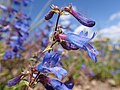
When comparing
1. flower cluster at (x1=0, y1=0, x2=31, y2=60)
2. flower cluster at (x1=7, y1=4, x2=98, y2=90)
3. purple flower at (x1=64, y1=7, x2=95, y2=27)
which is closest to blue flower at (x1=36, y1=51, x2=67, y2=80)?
flower cluster at (x1=7, y1=4, x2=98, y2=90)

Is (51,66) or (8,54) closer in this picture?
(51,66)

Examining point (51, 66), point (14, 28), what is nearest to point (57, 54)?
point (51, 66)

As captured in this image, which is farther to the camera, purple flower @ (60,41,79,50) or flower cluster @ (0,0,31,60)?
flower cluster @ (0,0,31,60)

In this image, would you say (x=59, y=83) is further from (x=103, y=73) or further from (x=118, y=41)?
(x=118, y=41)

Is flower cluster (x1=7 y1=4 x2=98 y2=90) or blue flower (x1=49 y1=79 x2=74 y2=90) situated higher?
flower cluster (x1=7 y1=4 x2=98 y2=90)

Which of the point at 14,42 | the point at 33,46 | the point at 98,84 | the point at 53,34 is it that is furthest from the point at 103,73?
the point at 53,34

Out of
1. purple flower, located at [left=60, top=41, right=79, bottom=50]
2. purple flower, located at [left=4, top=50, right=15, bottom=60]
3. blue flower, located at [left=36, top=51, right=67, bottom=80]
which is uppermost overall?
purple flower, located at [left=60, top=41, right=79, bottom=50]

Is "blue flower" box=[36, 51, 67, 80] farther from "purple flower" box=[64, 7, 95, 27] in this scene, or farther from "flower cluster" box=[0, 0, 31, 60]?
"flower cluster" box=[0, 0, 31, 60]

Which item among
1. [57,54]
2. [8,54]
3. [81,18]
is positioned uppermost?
[81,18]

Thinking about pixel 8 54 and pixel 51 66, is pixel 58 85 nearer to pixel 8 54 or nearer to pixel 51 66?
pixel 51 66

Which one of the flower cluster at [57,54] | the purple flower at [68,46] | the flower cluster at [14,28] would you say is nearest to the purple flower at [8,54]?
the flower cluster at [14,28]

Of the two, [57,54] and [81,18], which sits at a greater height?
[81,18]
